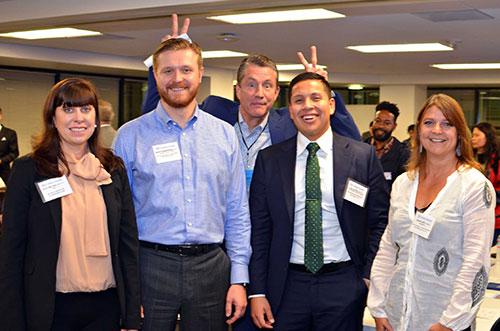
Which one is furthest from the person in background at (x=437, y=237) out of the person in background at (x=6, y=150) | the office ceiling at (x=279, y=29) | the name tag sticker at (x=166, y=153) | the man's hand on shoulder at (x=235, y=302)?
the person in background at (x=6, y=150)

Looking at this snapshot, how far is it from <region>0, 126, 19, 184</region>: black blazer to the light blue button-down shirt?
774 centimetres

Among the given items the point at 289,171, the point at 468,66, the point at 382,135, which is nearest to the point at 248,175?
the point at 289,171

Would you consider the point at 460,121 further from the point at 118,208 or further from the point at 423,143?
the point at 118,208

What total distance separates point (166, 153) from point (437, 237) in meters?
1.12

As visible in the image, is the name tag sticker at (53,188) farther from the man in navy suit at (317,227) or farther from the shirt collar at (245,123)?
the shirt collar at (245,123)

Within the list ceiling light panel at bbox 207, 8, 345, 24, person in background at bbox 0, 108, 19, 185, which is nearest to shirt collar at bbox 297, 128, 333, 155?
ceiling light panel at bbox 207, 8, 345, 24

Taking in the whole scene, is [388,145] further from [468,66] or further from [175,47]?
[468,66]

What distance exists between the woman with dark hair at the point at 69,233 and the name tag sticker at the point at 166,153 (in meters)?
0.20

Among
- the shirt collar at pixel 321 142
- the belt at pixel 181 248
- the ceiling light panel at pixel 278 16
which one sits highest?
the ceiling light panel at pixel 278 16

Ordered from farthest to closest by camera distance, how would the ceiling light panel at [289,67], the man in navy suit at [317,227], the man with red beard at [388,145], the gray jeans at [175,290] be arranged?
the ceiling light panel at [289,67] → the man with red beard at [388,145] → the man in navy suit at [317,227] → the gray jeans at [175,290]

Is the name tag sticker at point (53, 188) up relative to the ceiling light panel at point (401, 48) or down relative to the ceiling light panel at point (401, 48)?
down

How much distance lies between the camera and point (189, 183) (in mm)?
2818

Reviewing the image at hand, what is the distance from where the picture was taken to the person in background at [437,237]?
2.48 meters

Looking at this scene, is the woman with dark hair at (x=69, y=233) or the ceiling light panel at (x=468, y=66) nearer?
the woman with dark hair at (x=69, y=233)
